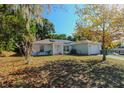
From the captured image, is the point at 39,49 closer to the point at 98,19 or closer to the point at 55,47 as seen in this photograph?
the point at 55,47

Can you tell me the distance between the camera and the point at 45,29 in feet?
21.1

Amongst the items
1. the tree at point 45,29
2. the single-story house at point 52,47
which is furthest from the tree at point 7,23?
the single-story house at point 52,47

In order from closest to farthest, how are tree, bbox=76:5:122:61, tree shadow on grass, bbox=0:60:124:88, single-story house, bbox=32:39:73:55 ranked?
tree shadow on grass, bbox=0:60:124:88, tree, bbox=76:5:122:61, single-story house, bbox=32:39:73:55

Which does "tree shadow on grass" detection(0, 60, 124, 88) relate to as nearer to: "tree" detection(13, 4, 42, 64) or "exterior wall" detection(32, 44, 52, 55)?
"tree" detection(13, 4, 42, 64)

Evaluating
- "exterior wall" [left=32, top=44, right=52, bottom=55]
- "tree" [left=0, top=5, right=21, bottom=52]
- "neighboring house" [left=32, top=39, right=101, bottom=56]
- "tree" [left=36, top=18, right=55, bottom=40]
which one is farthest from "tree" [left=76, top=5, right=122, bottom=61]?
"tree" [left=0, top=5, right=21, bottom=52]

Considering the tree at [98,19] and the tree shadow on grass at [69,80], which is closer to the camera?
the tree shadow on grass at [69,80]

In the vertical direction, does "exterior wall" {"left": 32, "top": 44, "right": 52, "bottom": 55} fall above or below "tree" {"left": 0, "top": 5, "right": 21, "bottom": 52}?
below

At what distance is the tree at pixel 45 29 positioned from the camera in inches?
233

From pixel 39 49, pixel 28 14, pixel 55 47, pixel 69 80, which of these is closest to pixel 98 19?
pixel 55 47

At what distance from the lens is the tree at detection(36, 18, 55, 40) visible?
5.92m

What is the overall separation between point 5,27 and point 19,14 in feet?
1.74

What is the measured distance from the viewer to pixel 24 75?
537 cm

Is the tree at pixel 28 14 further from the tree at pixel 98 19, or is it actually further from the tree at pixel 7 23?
the tree at pixel 98 19
